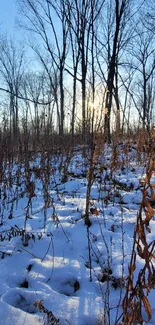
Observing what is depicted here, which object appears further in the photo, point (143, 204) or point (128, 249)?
point (128, 249)

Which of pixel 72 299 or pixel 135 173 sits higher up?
pixel 135 173

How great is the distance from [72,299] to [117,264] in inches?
20.7

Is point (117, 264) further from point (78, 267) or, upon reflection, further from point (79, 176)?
point (79, 176)

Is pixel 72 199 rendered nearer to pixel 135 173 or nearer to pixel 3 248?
pixel 3 248

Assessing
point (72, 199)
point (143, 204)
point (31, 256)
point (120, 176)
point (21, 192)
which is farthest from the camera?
point (120, 176)

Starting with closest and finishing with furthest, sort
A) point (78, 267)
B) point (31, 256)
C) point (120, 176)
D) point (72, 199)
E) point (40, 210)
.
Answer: point (78, 267), point (31, 256), point (40, 210), point (72, 199), point (120, 176)

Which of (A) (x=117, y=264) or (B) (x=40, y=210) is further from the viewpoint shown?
(B) (x=40, y=210)

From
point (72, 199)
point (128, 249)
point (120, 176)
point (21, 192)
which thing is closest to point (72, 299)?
point (128, 249)

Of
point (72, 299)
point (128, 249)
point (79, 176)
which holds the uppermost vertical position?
point (79, 176)

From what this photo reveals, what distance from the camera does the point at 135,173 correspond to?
5570mm

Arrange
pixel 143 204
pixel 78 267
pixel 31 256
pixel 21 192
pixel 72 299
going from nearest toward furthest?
pixel 143 204, pixel 72 299, pixel 78 267, pixel 31 256, pixel 21 192

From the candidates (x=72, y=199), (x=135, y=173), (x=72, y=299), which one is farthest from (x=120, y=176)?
(x=72, y=299)

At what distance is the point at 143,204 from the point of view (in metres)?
1.01

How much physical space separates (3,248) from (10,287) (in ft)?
1.96
